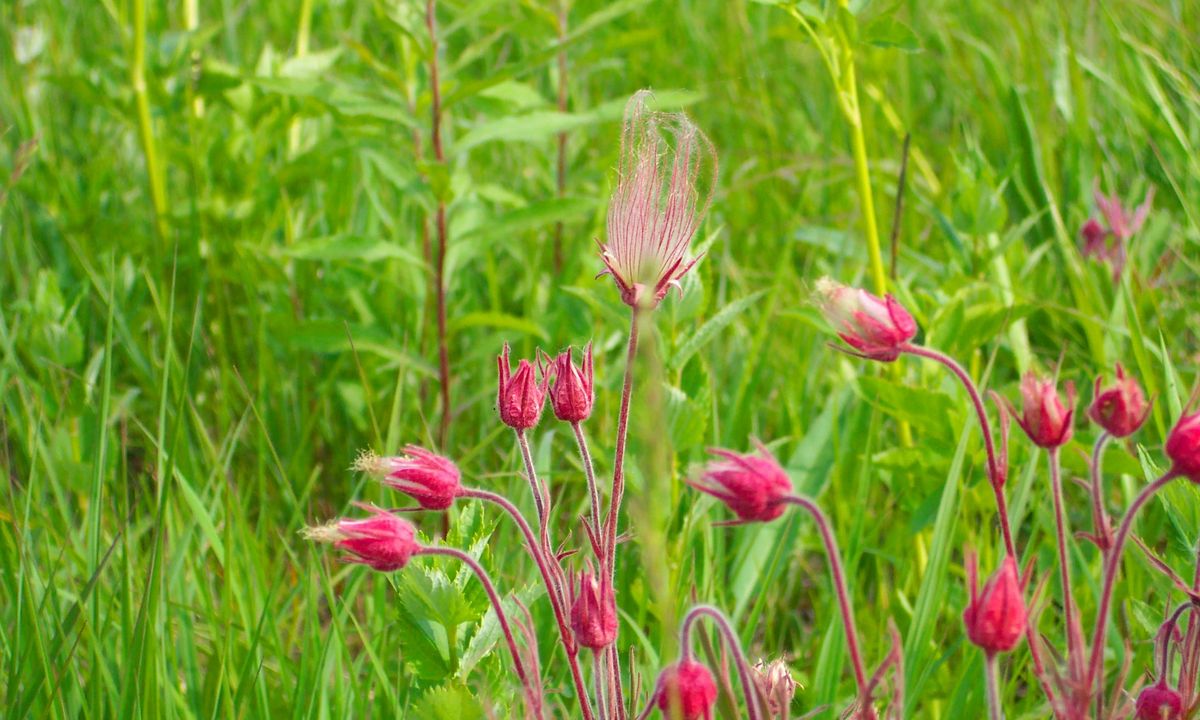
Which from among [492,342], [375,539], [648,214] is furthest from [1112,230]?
[375,539]

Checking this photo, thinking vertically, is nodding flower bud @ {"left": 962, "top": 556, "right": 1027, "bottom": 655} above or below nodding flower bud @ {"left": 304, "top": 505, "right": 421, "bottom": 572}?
above

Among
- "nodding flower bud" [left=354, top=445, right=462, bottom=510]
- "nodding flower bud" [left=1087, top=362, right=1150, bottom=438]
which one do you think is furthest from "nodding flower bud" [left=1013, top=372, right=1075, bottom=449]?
"nodding flower bud" [left=354, top=445, right=462, bottom=510]

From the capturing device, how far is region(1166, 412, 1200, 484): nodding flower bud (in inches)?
42.4

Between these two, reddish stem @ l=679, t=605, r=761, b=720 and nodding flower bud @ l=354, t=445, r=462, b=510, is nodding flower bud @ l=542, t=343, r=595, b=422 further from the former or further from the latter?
reddish stem @ l=679, t=605, r=761, b=720

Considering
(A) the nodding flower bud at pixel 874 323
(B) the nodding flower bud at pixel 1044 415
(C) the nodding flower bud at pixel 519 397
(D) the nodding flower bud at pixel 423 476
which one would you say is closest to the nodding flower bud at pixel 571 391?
(C) the nodding flower bud at pixel 519 397

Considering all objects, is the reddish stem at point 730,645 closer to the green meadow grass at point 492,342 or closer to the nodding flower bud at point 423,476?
the green meadow grass at point 492,342

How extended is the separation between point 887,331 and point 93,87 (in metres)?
2.69

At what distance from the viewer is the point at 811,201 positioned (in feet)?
12.7

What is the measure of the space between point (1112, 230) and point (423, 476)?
218 centimetres

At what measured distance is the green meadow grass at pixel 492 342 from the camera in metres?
1.66

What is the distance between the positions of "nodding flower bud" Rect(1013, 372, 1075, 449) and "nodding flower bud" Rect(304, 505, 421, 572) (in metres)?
0.56

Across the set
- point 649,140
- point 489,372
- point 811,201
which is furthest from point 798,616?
point 811,201

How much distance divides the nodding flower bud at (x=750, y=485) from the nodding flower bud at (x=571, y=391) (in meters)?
0.26

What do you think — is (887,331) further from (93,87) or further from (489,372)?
(93,87)
